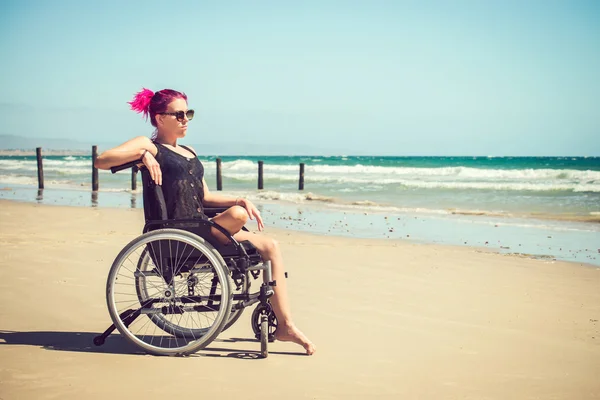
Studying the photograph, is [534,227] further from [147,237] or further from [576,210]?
[147,237]

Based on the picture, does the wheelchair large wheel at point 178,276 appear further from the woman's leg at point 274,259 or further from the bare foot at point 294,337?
the bare foot at point 294,337

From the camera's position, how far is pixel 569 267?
8.03m

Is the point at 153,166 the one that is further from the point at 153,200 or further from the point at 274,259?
the point at 274,259

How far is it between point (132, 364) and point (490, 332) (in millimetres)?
2694

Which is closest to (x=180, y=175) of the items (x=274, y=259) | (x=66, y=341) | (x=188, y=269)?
(x=188, y=269)

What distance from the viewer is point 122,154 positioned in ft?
12.1

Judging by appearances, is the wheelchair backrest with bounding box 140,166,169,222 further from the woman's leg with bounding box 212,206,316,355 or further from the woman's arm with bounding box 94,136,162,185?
the woman's leg with bounding box 212,206,316,355

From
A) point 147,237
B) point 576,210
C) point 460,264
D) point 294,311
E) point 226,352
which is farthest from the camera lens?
point 576,210

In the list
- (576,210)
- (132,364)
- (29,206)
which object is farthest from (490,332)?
(576,210)

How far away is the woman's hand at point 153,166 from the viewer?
3.69 m

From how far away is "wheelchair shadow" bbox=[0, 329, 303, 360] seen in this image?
13.3 ft

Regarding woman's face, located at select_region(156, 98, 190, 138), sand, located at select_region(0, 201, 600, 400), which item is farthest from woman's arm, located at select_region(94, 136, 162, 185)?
sand, located at select_region(0, 201, 600, 400)

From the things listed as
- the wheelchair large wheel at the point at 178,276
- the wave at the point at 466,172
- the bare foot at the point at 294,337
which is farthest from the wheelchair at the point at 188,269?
the wave at the point at 466,172

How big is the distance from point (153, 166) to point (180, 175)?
25 cm
